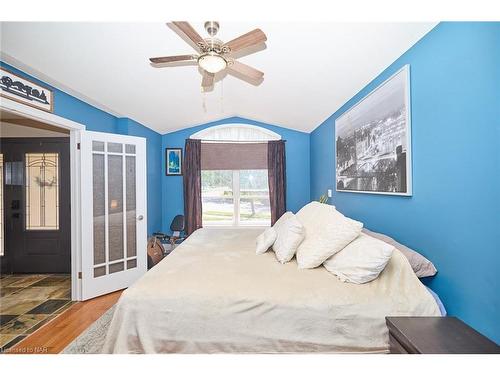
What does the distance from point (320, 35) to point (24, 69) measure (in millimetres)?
2612

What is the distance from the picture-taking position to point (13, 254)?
334cm

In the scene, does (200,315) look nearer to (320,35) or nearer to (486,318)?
(486,318)

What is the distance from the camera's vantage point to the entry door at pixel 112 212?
270 cm

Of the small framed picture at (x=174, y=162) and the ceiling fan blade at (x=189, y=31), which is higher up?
the ceiling fan blade at (x=189, y=31)

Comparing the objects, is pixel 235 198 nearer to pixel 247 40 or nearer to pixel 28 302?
pixel 28 302

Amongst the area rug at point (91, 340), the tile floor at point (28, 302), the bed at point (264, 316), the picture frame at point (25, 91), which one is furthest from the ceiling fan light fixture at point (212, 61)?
the tile floor at point (28, 302)

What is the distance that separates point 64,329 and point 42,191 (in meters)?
2.33

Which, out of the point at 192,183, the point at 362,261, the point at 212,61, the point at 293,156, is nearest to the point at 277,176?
the point at 293,156

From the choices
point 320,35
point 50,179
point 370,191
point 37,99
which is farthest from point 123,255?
point 320,35

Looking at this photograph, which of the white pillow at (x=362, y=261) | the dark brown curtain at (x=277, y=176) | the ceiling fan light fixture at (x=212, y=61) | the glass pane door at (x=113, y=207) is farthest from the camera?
the dark brown curtain at (x=277, y=176)

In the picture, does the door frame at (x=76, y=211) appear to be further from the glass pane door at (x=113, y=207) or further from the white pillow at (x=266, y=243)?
the white pillow at (x=266, y=243)

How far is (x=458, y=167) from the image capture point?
1.28 metres

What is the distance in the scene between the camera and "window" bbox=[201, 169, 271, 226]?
469cm

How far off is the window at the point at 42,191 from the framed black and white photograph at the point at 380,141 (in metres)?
4.17
